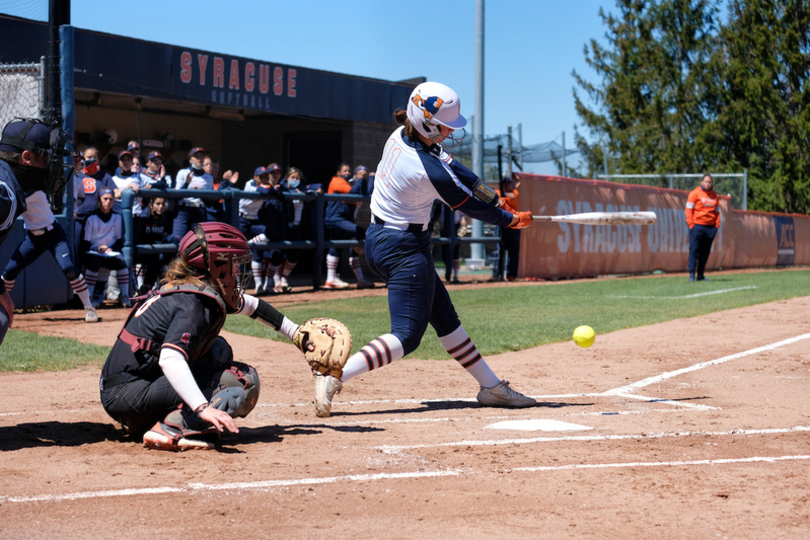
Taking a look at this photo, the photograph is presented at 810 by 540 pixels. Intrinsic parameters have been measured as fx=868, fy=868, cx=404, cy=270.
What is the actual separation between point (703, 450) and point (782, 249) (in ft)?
89.2

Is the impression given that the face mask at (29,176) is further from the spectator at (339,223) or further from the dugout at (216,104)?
the spectator at (339,223)

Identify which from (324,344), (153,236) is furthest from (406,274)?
(153,236)

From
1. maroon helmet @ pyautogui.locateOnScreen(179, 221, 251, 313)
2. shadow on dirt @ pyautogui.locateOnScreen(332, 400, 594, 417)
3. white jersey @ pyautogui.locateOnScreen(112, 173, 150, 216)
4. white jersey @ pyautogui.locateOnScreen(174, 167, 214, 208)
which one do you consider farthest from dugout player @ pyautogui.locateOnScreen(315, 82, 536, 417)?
white jersey @ pyautogui.locateOnScreen(174, 167, 214, 208)

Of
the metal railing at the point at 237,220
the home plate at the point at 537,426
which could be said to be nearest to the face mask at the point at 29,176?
the home plate at the point at 537,426

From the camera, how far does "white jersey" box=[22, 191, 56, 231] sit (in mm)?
9938

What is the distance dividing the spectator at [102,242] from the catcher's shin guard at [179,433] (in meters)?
7.72

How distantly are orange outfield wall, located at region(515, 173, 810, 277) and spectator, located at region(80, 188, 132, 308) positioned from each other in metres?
9.38

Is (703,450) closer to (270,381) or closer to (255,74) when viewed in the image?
(270,381)

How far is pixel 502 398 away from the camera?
5793 mm

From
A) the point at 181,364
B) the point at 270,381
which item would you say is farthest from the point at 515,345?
the point at 181,364

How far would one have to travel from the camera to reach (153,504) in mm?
3572

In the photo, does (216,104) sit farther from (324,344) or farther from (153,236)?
(324,344)

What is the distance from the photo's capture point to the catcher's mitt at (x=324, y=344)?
5.06 metres

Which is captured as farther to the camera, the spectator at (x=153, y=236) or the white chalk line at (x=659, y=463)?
the spectator at (x=153, y=236)
